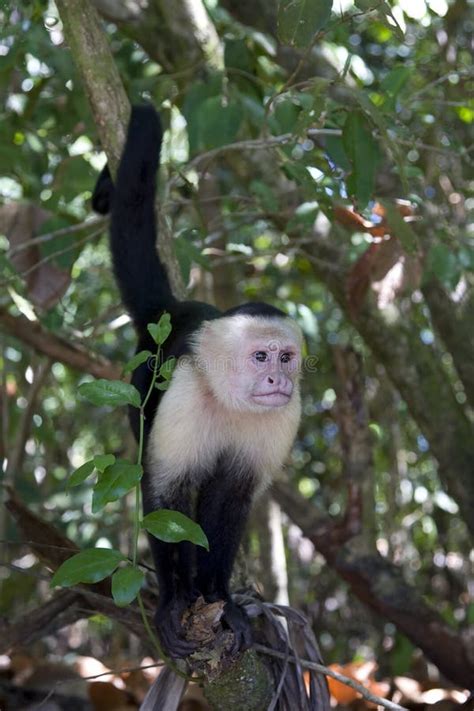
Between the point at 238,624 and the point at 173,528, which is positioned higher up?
the point at 173,528

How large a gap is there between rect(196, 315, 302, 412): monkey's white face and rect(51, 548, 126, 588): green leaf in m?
0.79

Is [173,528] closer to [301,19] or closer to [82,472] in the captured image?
[82,472]

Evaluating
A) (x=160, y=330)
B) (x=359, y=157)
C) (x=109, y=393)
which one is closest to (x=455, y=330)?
(x=359, y=157)

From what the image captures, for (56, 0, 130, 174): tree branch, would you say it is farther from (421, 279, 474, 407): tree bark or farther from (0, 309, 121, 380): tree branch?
(421, 279, 474, 407): tree bark

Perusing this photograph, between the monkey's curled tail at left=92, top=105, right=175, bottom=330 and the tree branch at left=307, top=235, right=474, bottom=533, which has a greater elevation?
the monkey's curled tail at left=92, top=105, right=175, bottom=330

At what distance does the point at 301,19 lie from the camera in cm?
237

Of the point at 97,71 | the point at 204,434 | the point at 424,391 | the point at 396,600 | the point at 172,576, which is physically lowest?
the point at 396,600

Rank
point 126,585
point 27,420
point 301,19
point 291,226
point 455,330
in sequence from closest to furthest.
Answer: point 126,585 < point 301,19 < point 291,226 < point 455,330 < point 27,420

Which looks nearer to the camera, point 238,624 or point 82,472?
point 82,472

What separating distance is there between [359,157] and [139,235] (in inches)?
29.2

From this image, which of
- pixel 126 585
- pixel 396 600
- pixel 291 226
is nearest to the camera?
pixel 126 585

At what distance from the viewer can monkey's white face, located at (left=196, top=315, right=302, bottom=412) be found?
254cm

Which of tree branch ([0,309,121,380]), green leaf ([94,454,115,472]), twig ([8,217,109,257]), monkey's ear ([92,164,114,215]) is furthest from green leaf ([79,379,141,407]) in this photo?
tree branch ([0,309,121,380])

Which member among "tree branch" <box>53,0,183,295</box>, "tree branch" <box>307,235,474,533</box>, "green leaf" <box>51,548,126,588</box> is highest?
"tree branch" <box>53,0,183,295</box>
